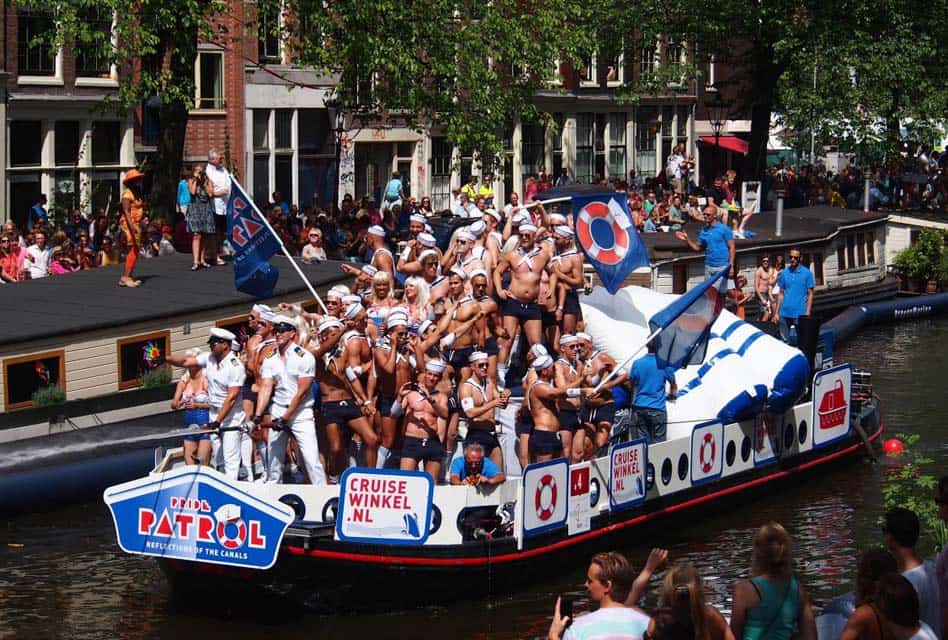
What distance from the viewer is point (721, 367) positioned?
20.9 metres

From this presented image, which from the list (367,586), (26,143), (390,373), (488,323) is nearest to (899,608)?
(367,586)

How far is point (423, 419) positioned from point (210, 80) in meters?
25.3

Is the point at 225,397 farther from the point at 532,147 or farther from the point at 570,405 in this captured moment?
the point at 532,147

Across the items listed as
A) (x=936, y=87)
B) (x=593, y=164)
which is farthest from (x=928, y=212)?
(x=593, y=164)

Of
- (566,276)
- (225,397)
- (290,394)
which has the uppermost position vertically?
(566,276)

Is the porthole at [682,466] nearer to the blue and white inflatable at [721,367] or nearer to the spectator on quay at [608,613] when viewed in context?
the blue and white inflatable at [721,367]

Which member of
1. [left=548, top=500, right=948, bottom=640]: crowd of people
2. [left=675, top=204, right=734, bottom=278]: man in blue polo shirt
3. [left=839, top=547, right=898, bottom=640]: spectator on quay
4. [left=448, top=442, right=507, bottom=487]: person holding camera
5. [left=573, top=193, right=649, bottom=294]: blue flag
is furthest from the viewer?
[left=675, top=204, right=734, bottom=278]: man in blue polo shirt

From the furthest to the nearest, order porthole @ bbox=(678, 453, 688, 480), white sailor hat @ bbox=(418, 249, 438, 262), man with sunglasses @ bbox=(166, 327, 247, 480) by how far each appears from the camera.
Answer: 1. white sailor hat @ bbox=(418, 249, 438, 262)
2. porthole @ bbox=(678, 453, 688, 480)
3. man with sunglasses @ bbox=(166, 327, 247, 480)

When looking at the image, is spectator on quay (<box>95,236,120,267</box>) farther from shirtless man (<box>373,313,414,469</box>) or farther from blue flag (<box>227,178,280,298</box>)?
shirtless man (<box>373,313,414,469</box>)

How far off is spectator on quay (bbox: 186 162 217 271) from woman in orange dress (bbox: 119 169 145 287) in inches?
31.7

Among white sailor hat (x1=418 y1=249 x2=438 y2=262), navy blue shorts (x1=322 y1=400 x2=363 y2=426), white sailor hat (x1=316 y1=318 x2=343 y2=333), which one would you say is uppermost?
white sailor hat (x1=418 y1=249 x2=438 y2=262)

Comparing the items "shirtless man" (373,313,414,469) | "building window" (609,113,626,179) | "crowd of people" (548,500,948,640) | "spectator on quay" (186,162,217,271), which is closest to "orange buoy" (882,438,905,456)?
"shirtless man" (373,313,414,469)

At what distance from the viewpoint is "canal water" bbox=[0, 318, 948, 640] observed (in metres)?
15.9

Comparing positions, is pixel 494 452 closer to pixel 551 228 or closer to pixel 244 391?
pixel 244 391
